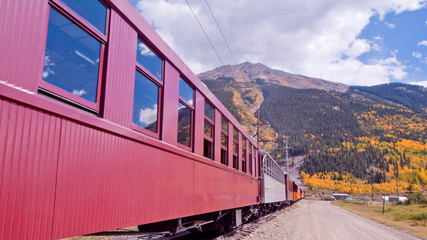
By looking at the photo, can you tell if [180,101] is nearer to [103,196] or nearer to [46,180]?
[103,196]

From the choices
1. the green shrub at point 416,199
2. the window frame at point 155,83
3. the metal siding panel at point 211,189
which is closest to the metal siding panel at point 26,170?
the window frame at point 155,83

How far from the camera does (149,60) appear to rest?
422cm

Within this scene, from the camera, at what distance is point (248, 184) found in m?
10.1

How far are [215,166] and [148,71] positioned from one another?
3.04 metres

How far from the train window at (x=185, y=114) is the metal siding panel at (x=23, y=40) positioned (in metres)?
2.67

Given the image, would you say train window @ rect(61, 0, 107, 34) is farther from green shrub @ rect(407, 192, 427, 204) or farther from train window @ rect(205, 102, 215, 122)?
green shrub @ rect(407, 192, 427, 204)

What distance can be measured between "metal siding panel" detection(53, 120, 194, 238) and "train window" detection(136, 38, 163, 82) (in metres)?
1.05

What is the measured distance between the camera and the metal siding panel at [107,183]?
8.83 feet

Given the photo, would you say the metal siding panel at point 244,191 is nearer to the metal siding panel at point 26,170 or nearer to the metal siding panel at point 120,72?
the metal siding panel at point 120,72

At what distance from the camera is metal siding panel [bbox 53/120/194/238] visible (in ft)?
8.83

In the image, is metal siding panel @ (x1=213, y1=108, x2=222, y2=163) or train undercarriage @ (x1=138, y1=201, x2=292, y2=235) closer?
train undercarriage @ (x1=138, y1=201, x2=292, y2=235)

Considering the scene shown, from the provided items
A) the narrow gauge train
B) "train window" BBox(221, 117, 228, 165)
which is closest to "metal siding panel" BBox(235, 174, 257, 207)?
"train window" BBox(221, 117, 228, 165)

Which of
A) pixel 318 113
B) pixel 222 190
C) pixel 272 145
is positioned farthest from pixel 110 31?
pixel 318 113

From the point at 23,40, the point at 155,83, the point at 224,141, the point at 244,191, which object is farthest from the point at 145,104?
the point at 244,191
